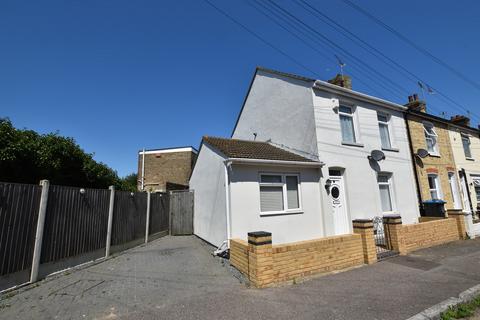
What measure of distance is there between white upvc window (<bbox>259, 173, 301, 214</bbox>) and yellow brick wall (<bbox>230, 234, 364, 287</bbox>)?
89.8 inches

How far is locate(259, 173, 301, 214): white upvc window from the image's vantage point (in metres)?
8.43

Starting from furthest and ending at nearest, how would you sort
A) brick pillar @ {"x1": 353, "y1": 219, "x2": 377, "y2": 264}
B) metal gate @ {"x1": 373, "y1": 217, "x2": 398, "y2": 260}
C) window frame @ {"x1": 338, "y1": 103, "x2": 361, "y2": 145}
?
window frame @ {"x1": 338, "y1": 103, "x2": 361, "y2": 145}, metal gate @ {"x1": 373, "y1": 217, "x2": 398, "y2": 260}, brick pillar @ {"x1": 353, "y1": 219, "x2": 377, "y2": 264}

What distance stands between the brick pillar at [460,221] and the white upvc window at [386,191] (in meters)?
2.24

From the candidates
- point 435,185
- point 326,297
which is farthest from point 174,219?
point 435,185

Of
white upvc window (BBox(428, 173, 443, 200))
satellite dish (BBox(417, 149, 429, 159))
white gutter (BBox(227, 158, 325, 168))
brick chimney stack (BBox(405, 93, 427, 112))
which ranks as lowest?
white upvc window (BBox(428, 173, 443, 200))

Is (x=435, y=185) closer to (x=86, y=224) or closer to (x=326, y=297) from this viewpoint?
(x=326, y=297)

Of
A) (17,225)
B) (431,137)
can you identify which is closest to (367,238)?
(17,225)

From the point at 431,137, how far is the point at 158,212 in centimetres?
1577

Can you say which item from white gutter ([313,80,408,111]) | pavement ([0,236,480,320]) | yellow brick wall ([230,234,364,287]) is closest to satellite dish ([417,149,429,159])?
white gutter ([313,80,408,111])

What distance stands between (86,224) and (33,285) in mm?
1820

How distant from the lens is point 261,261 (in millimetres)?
5109

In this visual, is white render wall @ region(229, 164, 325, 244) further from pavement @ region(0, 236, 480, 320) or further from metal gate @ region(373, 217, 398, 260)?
metal gate @ region(373, 217, 398, 260)

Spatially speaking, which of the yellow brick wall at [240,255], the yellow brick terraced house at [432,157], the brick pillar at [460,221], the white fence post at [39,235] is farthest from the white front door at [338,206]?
the white fence post at [39,235]

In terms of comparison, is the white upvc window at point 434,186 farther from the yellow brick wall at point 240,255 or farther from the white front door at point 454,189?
the yellow brick wall at point 240,255
